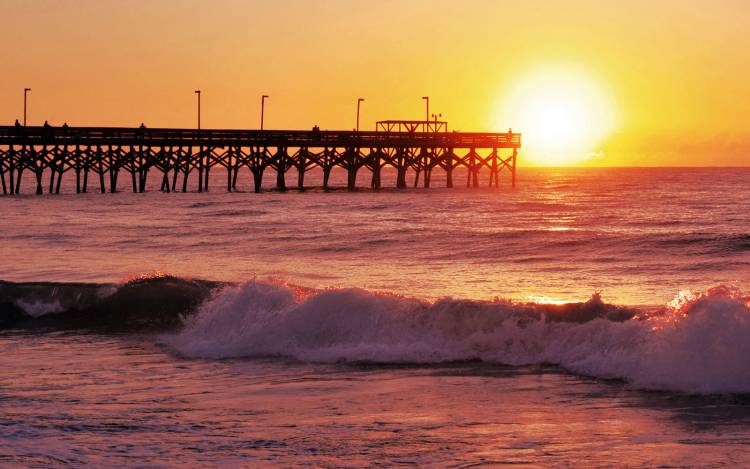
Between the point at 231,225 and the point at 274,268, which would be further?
the point at 231,225

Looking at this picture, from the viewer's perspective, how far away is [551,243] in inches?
A: 1151

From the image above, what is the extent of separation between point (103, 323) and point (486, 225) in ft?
72.2

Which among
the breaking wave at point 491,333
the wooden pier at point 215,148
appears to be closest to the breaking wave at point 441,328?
the breaking wave at point 491,333

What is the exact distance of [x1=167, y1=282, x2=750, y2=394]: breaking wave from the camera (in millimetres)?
11242

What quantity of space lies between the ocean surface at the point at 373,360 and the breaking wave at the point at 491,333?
3cm

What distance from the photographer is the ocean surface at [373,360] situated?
8.72m

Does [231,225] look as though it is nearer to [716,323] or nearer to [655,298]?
[655,298]

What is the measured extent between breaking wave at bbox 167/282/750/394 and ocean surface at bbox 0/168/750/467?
3 centimetres

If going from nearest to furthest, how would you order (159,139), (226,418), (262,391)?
(226,418), (262,391), (159,139)


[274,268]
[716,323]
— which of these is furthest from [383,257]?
[716,323]

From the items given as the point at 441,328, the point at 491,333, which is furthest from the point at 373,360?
the point at 491,333

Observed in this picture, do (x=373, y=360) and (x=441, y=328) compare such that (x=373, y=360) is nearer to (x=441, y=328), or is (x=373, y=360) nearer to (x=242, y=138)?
(x=441, y=328)

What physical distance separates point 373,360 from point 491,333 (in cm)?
156

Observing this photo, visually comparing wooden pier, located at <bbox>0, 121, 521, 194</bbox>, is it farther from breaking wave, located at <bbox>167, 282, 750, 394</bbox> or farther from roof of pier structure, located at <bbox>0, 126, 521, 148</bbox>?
breaking wave, located at <bbox>167, 282, 750, 394</bbox>
